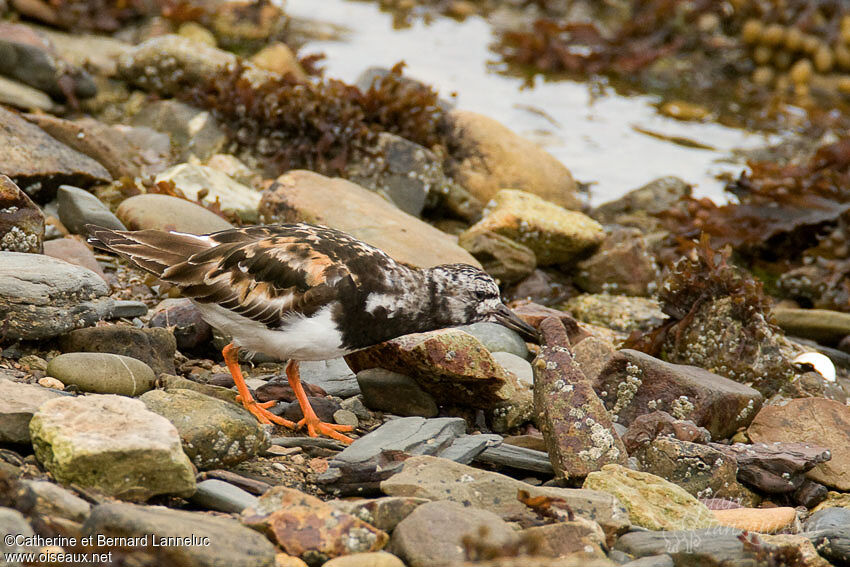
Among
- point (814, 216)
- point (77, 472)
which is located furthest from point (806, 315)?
point (77, 472)

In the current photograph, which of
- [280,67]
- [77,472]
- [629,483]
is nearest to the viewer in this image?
[77,472]

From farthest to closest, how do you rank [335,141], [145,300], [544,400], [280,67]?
[280,67], [335,141], [145,300], [544,400]

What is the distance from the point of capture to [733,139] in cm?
1028

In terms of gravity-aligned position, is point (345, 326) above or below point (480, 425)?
above

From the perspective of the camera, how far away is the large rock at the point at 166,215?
18.7 feet

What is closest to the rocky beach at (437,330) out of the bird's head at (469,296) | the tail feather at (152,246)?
the bird's head at (469,296)

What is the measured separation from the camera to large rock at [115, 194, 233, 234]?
18.7 feet

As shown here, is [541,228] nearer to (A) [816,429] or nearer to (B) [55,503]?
(A) [816,429]

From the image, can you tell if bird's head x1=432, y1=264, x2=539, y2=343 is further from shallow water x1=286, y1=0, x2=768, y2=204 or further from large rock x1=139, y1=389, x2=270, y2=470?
shallow water x1=286, y1=0, x2=768, y2=204

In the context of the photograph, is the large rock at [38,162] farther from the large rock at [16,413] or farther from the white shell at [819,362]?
the white shell at [819,362]

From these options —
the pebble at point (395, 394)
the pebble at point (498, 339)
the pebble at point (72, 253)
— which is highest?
the pebble at point (72, 253)

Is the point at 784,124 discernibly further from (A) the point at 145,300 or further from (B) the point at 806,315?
(A) the point at 145,300

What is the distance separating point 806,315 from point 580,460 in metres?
3.43

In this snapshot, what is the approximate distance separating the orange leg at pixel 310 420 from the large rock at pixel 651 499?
1261 mm
